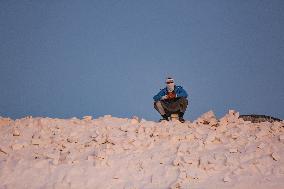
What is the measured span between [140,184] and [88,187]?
76cm

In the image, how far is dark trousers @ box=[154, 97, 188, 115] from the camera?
856cm

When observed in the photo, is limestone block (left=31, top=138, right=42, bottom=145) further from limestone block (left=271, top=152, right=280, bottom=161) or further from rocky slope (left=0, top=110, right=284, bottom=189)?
limestone block (left=271, top=152, right=280, bottom=161)

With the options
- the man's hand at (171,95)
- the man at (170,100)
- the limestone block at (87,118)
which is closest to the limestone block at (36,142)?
the limestone block at (87,118)

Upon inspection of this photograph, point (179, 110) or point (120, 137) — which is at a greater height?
point (179, 110)

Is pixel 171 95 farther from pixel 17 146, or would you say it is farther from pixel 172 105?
pixel 17 146

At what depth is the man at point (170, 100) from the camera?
8.57 m

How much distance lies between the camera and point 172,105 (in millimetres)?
8617

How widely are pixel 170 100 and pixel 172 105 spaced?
5.3 inches

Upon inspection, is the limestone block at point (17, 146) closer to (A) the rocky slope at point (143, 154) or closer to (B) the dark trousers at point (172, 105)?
(A) the rocky slope at point (143, 154)

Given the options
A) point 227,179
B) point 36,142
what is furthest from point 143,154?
point 36,142

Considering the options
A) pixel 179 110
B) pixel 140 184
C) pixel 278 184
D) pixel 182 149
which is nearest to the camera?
pixel 278 184

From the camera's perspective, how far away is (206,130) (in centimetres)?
678

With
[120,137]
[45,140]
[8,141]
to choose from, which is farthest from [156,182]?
[8,141]

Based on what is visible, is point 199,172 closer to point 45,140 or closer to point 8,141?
point 45,140
